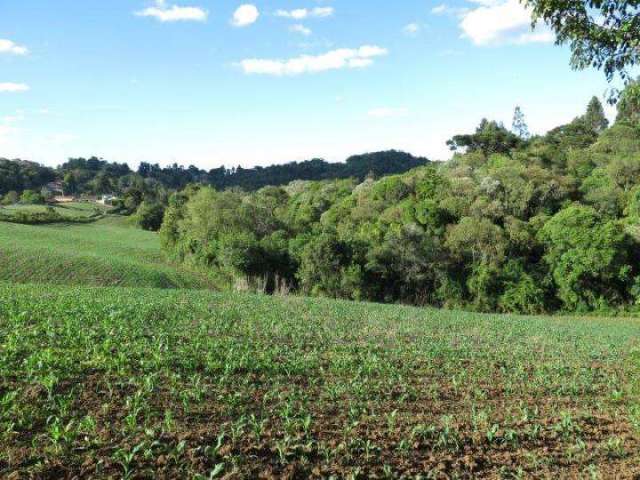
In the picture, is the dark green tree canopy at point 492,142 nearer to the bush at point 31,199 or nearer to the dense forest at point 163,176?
the dense forest at point 163,176

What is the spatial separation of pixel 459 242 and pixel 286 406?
140 ft

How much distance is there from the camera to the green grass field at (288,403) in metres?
6.21

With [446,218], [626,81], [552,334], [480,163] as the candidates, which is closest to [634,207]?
[446,218]

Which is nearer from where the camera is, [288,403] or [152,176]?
[288,403]

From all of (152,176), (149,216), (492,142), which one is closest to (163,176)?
(152,176)

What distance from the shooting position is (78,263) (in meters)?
42.7

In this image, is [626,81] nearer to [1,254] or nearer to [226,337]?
[226,337]

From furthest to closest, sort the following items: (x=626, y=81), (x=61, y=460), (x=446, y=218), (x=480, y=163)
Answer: (x=480, y=163) → (x=446, y=218) → (x=626, y=81) → (x=61, y=460)

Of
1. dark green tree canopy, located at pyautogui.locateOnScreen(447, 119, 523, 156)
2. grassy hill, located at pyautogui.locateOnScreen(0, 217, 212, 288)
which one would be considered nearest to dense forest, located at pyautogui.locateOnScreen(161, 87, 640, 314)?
grassy hill, located at pyautogui.locateOnScreen(0, 217, 212, 288)

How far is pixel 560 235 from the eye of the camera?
45500 mm

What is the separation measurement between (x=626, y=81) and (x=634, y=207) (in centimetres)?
4599

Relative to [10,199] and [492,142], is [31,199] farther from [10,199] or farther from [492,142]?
[492,142]

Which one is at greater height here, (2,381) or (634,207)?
(634,207)

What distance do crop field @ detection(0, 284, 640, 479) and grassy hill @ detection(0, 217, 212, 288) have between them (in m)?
27.5
